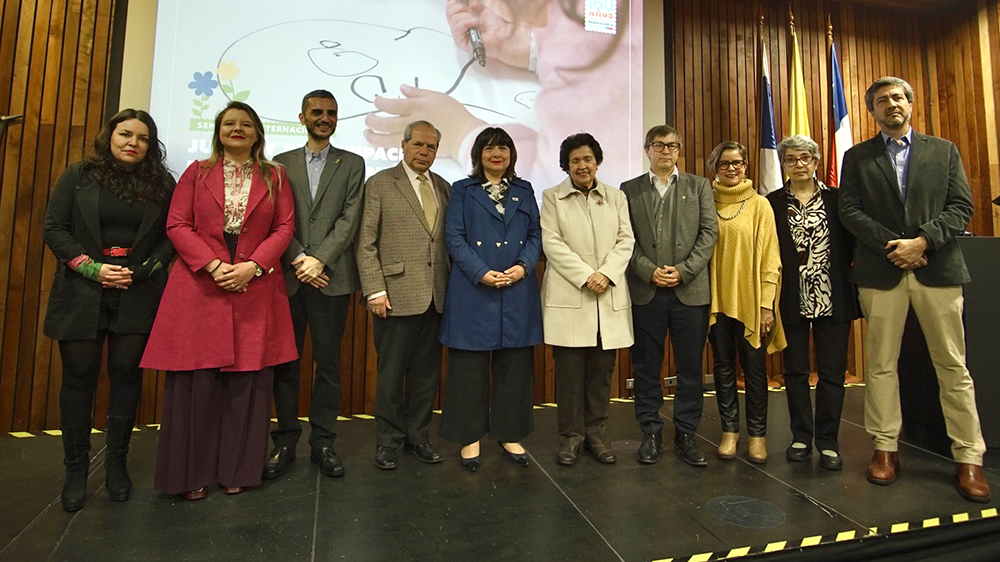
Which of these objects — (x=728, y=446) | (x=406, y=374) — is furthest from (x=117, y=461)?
(x=728, y=446)

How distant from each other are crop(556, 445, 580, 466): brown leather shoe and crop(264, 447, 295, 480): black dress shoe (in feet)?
3.97

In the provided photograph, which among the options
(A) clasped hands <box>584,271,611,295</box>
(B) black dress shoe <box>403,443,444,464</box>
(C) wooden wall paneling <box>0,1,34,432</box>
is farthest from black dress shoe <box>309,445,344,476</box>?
(C) wooden wall paneling <box>0,1,34,432</box>

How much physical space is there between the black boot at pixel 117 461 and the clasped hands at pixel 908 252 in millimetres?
3112

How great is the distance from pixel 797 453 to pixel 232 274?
8.44 ft

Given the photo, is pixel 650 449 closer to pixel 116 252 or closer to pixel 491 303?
pixel 491 303

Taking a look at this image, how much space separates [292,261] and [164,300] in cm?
48

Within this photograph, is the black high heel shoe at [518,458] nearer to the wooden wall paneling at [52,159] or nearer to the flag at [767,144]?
the wooden wall paneling at [52,159]

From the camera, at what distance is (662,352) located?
241 centimetres

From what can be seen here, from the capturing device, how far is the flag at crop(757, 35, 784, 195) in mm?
4059

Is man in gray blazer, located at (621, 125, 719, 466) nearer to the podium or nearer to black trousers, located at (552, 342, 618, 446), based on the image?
black trousers, located at (552, 342, 618, 446)

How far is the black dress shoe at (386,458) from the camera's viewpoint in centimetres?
234

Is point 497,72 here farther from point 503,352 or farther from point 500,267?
point 503,352

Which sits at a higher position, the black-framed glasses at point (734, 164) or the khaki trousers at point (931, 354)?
the black-framed glasses at point (734, 164)

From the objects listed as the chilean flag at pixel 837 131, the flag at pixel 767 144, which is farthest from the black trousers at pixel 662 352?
the chilean flag at pixel 837 131
